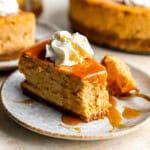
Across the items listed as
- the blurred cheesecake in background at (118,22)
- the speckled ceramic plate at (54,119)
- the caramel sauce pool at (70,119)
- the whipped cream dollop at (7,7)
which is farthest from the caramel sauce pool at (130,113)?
the whipped cream dollop at (7,7)

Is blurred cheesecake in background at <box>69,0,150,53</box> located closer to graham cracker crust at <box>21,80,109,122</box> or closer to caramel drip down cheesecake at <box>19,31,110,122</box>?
caramel drip down cheesecake at <box>19,31,110,122</box>

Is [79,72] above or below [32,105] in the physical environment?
above

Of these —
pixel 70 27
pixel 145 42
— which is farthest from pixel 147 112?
pixel 70 27

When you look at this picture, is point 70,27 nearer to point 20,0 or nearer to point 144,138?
point 20,0

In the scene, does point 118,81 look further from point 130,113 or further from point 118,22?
point 118,22

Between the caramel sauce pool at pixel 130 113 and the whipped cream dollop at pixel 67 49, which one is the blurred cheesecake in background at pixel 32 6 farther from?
the caramel sauce pool at pixel 130 113

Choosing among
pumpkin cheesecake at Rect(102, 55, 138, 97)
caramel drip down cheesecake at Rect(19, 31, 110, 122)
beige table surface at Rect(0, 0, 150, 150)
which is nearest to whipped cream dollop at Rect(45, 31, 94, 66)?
caramel drip down cheesecake at Rect(19, 31, 110, 122)
